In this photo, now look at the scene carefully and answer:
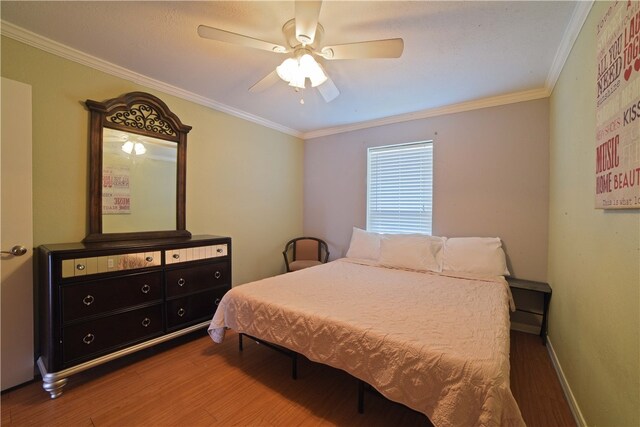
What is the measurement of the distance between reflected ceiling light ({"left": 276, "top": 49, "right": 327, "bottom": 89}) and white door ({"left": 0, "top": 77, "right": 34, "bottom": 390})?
5.84 feet

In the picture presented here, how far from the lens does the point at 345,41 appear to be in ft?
6.27

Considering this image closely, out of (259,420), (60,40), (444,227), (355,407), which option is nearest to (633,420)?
(355,407)

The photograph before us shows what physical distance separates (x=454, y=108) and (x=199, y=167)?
116 inches

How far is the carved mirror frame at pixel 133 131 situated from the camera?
2.14 m

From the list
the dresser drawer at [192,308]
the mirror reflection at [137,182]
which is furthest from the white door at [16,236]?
the dresser drawer at [192,308]

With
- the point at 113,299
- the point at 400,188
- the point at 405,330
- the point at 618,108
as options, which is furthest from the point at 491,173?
the point at 113,299

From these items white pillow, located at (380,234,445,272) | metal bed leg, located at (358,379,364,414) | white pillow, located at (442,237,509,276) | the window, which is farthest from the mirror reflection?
white pillow, located at (442,237,509,276)

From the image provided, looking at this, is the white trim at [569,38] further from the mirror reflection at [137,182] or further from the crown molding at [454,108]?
the mirror reflection at [137,182]

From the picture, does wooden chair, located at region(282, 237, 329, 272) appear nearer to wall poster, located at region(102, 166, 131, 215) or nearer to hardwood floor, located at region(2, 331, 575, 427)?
hardwood floor, located at region(2, 331, 575, 427)

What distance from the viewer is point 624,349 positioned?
A: 1054 mm

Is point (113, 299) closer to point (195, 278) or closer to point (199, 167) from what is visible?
point (195, 278)

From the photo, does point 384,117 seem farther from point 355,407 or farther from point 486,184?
point 355,407

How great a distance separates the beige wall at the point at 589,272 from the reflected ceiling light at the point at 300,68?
1.47 metres

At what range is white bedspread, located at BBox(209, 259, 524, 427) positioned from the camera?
1.13 m
